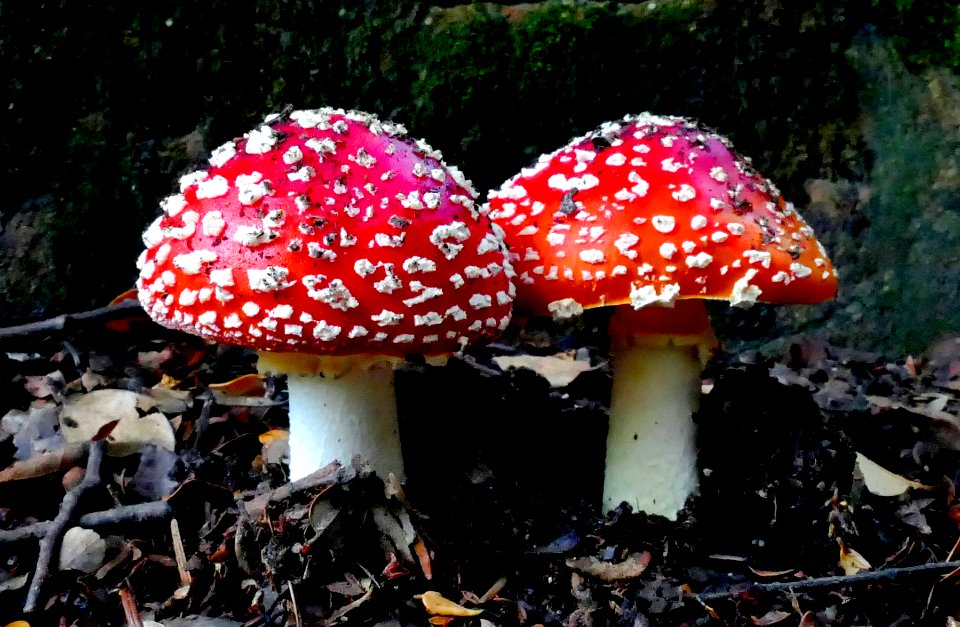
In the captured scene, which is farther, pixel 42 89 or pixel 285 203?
pixel 42 89

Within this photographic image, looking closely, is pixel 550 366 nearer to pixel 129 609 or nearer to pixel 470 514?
pixel 470 514

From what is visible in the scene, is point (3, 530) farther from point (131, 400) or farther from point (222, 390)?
point (222, 390)

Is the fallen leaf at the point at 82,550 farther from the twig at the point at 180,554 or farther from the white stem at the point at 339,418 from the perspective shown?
the white stem at the point at 339,418

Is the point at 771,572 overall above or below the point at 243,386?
below

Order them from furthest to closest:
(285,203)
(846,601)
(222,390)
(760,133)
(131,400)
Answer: (760,133)
(222,390)
(131,400)
(846,601)
(285,203)

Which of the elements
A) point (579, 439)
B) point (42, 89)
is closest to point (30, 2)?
point (42, 89)

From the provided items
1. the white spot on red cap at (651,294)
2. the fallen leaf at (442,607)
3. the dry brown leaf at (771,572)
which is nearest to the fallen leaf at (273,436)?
the fallen leaf at (442,607)

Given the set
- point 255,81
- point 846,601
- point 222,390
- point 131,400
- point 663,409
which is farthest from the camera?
point 255,81

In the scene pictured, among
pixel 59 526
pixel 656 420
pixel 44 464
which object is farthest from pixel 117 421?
pixel 656 420
